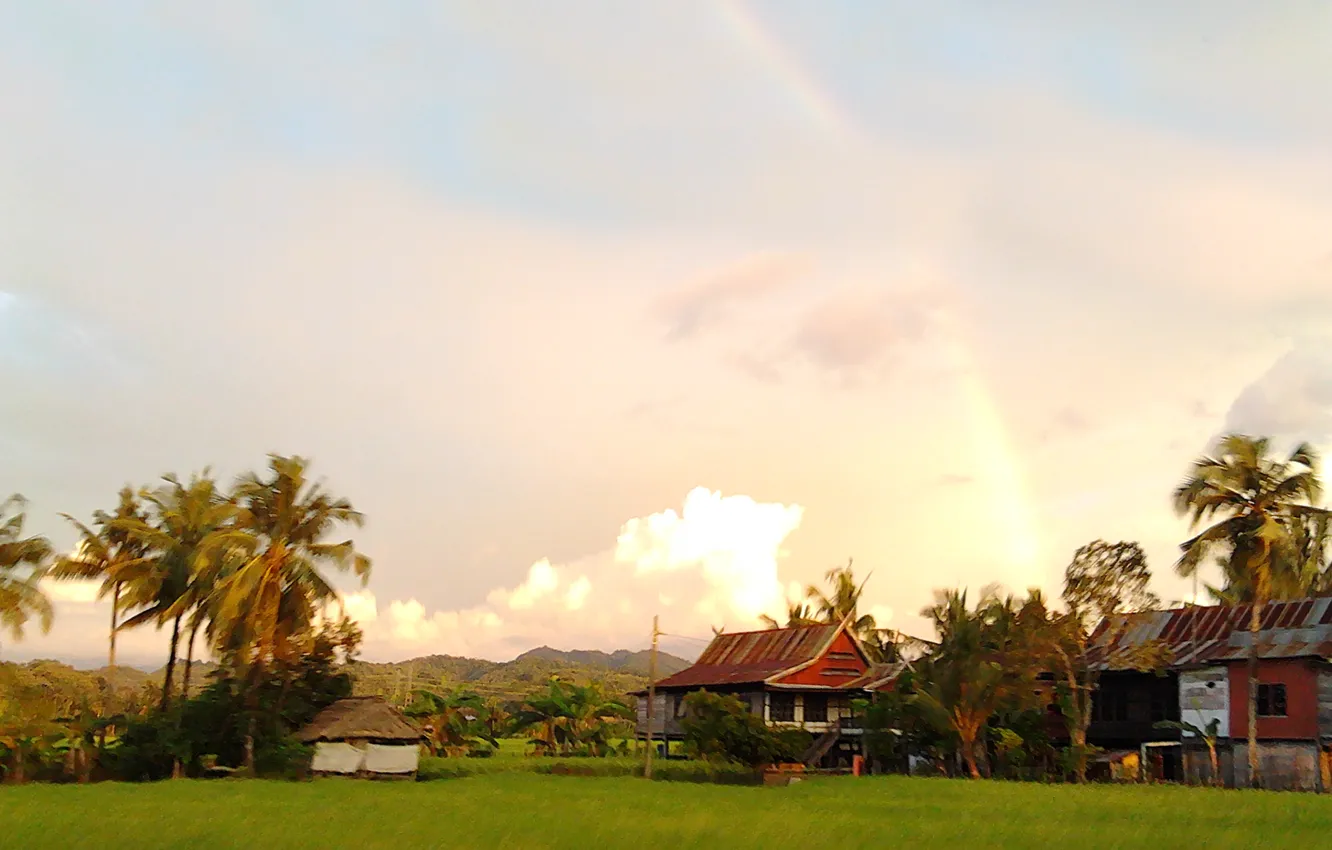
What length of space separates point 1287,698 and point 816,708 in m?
16.4

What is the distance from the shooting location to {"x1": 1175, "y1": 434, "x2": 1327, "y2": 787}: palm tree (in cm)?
3541

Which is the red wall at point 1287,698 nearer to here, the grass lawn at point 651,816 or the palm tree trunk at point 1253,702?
the palm tree trunk at point 1253,702

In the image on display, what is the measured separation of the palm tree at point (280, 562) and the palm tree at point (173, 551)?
1.11m

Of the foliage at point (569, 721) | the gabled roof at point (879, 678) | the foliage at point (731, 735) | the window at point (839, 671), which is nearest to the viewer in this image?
the foliage at point (731, 735)

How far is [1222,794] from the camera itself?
28.0 metres

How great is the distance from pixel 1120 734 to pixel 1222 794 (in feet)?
41.0

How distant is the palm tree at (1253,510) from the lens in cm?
3541

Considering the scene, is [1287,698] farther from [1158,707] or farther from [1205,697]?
[1158,707]

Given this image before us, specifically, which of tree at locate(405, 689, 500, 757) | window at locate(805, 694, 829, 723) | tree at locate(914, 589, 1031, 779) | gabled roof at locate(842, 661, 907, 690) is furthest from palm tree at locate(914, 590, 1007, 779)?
tree at locate(405, 689, 500, 757)

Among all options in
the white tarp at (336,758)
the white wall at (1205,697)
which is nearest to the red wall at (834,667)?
the white wall at (1205,697)

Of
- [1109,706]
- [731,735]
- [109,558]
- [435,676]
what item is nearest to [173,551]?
[109,558]

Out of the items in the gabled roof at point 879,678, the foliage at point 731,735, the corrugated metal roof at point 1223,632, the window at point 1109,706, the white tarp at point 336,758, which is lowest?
the white tarp at point 336,758

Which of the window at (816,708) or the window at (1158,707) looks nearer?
the window at (1158,707)

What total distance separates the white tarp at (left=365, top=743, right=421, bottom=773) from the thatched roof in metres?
0.31
